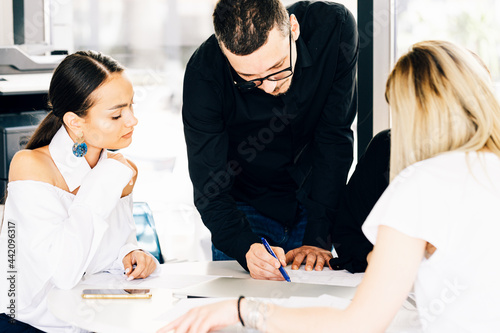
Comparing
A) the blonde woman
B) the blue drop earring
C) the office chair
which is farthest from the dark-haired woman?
the blonde woman

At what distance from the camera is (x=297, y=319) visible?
3.34 feet

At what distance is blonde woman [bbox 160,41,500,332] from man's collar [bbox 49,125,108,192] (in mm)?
665

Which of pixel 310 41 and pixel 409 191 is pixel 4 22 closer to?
pixel 310 41

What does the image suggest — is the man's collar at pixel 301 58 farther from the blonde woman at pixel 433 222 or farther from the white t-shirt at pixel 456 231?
the white t-shirt at pixel 456 231

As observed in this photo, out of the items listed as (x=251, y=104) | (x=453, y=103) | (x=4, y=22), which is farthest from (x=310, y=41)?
(x=4, y=22)

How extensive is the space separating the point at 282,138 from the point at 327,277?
0.56 metres

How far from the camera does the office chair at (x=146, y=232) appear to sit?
209 centimetres

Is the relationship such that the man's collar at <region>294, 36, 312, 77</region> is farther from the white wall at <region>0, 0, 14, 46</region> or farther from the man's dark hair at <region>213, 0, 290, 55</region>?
the white wall at <region>0, 0, 14, 46</region>

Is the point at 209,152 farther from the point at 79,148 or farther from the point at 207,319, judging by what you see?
the point at 207,319

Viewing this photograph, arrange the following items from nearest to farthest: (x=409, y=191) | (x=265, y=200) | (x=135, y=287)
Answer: (x=409, y=191)
(x=135, y=287)
(x=265, y=200)

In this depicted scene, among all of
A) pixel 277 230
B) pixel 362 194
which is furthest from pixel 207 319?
pixel 277 230

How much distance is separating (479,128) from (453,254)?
23 centimetres

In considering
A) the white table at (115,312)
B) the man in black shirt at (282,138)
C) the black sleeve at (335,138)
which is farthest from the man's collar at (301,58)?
the white table at (115,312)

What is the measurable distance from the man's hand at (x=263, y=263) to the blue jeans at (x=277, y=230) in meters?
0.43
